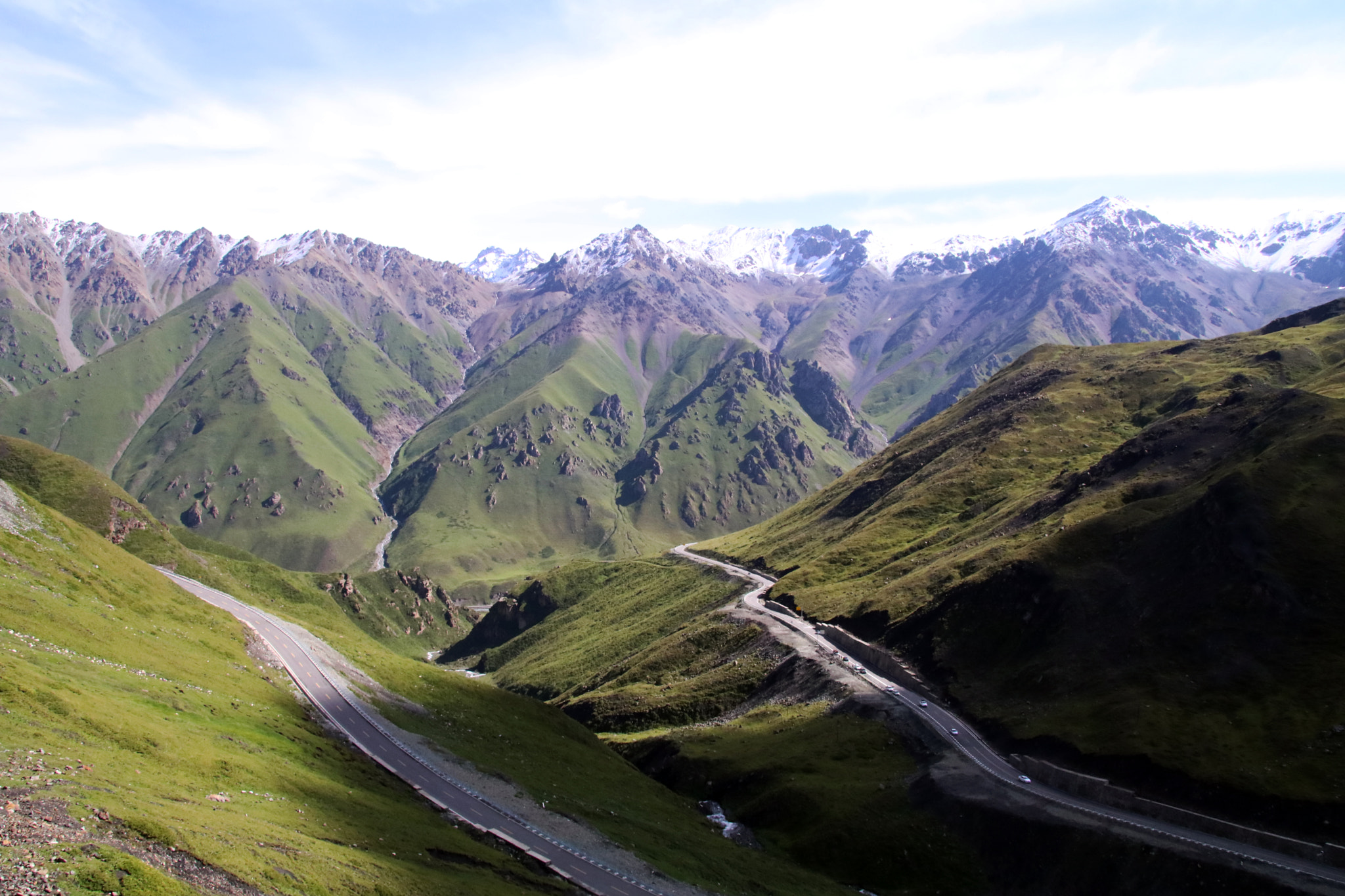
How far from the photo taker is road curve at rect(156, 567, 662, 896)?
2653 inches

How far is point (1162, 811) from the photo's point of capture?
87062mm

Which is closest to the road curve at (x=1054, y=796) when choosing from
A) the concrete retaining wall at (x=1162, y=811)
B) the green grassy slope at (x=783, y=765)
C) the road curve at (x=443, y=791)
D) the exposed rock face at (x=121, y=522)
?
the concrete retaining wall at (x=1162, y=811)

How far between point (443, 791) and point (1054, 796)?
223ft

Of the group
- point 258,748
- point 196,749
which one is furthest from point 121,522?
point 196,749

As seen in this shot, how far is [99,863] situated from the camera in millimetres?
36781

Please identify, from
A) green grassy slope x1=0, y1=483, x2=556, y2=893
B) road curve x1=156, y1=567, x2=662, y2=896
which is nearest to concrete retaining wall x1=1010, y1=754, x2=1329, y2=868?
road curve x1=156, y1=567, x2=662, y2=896

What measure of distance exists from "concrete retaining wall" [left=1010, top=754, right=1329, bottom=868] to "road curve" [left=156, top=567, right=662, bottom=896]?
2182 inches

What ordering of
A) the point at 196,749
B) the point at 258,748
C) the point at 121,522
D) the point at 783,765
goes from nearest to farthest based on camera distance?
the point at 196,749 → the point at 258,748 → the point at 783,765 → the point at 121,522

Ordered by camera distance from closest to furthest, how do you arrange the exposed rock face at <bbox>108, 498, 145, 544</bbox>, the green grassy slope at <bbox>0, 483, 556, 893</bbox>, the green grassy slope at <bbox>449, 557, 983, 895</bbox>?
the green grassy slope at <bbox>0, 483, 556, 893</bbox>, the green grassy slope at <bbox>449, 557, 983, 895</bbox>, the exposed rock face at <bbox>108, 498, 145, 544</bbox>

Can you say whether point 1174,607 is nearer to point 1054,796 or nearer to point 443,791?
point 1054,796

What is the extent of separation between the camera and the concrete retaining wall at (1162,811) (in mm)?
76250

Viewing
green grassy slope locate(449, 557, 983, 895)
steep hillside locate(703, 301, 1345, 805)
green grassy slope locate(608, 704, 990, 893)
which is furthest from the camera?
steep hillside locate(703, 301, 1345, 805)

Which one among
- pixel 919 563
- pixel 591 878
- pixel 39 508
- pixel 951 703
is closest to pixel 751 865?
pixel 591 878

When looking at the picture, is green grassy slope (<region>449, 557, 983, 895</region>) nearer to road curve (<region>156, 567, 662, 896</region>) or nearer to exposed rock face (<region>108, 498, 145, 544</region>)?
road curve (<region>156, 567, 662, 896</region>)
